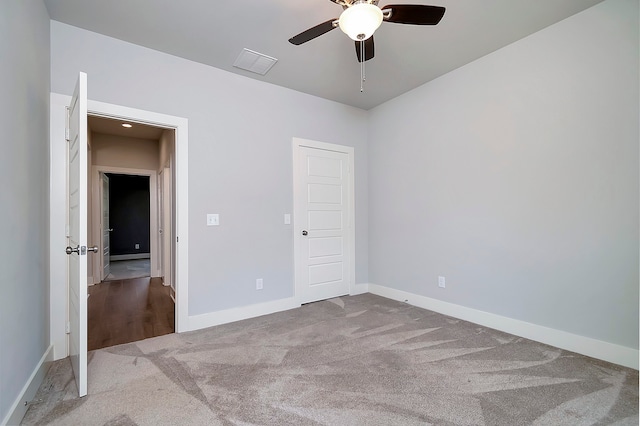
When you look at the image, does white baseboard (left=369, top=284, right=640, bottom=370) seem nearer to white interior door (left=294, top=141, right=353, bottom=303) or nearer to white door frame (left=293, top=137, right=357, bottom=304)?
white door frame (left=293, top=137, right=357, bottom=304)

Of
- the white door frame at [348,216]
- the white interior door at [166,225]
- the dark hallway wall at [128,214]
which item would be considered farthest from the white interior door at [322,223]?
the dark hallway wall at [128,214]

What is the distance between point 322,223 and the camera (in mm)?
3879

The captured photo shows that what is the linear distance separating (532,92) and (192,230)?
343 centimetres

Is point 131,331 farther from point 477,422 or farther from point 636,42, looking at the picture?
point 636,42

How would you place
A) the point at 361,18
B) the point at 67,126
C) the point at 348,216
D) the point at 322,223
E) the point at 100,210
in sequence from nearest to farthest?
the point at 361,18, the point at 67,126, the point at 322,223, the point at 348,216, the point at 100,210

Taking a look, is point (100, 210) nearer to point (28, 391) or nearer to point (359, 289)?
point (28, 391)

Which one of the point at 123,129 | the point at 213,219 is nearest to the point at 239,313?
the point at 213,219

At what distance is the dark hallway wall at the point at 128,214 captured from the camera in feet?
27.1

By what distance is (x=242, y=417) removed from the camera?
1.60 metres

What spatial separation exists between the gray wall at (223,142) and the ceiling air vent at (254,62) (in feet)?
0.74

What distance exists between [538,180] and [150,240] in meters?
6.05

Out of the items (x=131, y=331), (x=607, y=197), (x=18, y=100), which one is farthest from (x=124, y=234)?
(x=607, y=197)

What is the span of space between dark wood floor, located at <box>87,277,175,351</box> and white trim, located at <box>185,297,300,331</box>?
11.3 inches

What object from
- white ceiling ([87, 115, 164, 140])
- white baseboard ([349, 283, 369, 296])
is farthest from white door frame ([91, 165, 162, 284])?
white baseboard ([349, 283, 369, 296])
